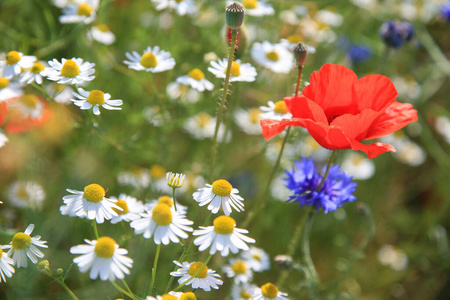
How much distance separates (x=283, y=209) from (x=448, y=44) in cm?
122

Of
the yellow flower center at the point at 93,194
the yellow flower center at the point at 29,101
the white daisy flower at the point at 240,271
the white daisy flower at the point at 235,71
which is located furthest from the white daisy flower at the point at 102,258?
the yellow flower center at the point at 29,101

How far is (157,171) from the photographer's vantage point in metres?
1.26

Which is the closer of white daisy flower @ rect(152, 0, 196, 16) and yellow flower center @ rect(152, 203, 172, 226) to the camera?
yellow flower center @ rect(152, 203, 172, 226)

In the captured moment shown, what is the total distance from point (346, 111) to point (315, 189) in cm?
15

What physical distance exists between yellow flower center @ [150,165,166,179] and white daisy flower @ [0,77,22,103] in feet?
1.15

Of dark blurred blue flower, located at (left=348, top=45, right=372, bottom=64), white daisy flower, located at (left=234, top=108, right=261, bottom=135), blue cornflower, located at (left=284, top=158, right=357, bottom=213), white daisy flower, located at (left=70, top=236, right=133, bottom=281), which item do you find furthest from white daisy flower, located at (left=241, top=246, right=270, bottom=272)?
→ dark blurred blue flower, located at (left=348, top=45, right=372, bottom=64)

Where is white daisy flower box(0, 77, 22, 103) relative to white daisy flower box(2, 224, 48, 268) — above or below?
below

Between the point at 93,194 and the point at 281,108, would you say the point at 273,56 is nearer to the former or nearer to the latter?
the point at 281,108

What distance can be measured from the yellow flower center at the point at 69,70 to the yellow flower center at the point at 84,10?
377 millimetres

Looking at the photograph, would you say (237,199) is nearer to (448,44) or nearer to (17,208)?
(17,208)

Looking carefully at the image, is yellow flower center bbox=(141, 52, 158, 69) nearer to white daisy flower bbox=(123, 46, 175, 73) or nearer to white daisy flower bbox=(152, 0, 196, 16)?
white daisy flower bbox=(123, 46, 175, 73)

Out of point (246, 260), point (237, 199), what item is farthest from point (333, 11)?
point (237, 199)

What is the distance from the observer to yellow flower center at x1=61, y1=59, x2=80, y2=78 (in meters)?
0.90

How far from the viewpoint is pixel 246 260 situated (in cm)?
104
